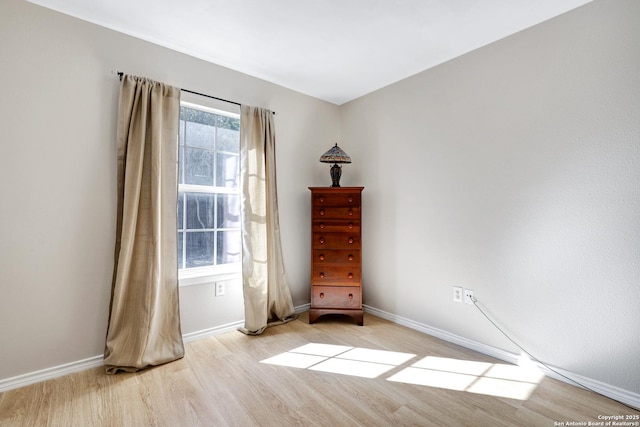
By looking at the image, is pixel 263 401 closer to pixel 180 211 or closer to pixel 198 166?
pixel 180 211

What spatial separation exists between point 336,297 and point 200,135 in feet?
6.34

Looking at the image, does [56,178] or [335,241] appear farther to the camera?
[335,241]

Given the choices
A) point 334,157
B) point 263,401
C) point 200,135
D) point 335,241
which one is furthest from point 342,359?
point 200,135

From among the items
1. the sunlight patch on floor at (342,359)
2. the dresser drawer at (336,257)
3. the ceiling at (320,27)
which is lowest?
the sunlight patch on floor at (342,359)

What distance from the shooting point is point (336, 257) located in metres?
→ 2.71

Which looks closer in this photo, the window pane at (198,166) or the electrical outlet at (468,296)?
the electrical outlet at (468,296)

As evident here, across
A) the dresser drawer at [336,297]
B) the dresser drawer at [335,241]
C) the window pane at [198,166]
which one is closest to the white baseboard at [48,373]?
the window pane at [198,166]

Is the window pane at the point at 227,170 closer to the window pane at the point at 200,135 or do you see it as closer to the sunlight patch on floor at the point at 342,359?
the window pane at the point at 200,135

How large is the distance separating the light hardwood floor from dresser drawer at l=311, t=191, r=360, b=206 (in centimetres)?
139

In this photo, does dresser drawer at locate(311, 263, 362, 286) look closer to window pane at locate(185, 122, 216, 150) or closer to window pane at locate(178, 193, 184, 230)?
window pane at locate(178, 193, 184, 230)

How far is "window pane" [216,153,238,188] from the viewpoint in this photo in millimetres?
2615

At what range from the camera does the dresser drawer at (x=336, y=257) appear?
2.69 m

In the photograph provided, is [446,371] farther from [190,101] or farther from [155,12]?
[155,12]

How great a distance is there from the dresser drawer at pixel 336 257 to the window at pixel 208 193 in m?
0.75
